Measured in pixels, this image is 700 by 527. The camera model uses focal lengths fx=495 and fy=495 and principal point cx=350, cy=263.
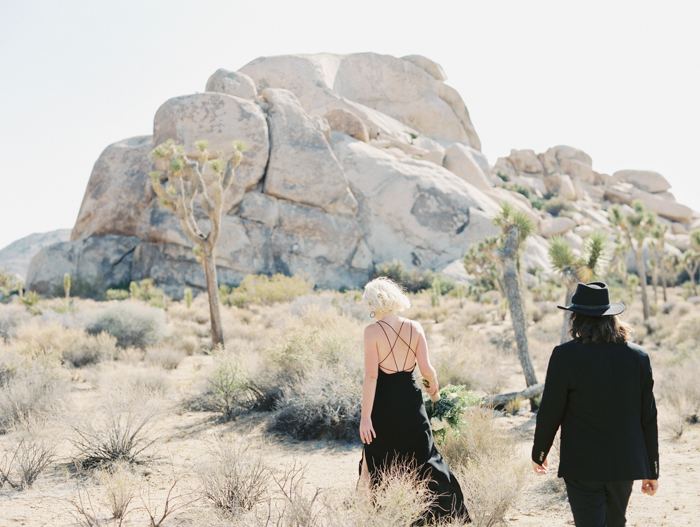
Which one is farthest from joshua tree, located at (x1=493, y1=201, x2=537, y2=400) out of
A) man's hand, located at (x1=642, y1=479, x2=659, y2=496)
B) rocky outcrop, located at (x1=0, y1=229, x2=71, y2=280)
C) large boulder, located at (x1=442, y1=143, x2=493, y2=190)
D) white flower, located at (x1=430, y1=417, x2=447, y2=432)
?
rocky outcrop, located at (x1=0, y1=229, x2=71, y2=280)

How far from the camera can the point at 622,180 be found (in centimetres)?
6431

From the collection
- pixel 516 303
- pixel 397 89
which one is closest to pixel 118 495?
pixel 516 303

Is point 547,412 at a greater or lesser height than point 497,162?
lesser

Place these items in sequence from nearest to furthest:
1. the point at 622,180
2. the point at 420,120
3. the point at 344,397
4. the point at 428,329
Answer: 1. the point at 344,397
2. the point at 428,329
3. the point at 420,120
4. the point at 622,180

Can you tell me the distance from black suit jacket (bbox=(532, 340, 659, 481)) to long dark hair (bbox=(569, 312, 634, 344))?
0.04 metres

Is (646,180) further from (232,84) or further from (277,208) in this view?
(232,84)

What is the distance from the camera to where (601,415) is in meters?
2.60

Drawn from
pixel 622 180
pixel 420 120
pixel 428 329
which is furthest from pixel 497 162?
pixel 428 329

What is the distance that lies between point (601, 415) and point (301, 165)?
2831cm

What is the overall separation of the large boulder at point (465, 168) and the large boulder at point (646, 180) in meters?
30.1

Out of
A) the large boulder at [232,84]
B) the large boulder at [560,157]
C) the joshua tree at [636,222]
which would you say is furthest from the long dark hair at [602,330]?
the large boulder at [560,157]

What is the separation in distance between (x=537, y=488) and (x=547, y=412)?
2.53 m

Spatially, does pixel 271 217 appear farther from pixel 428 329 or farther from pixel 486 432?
pixel 486 432

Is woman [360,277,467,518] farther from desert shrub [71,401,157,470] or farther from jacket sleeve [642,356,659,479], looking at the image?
desert shrub [71,401,157,470]
